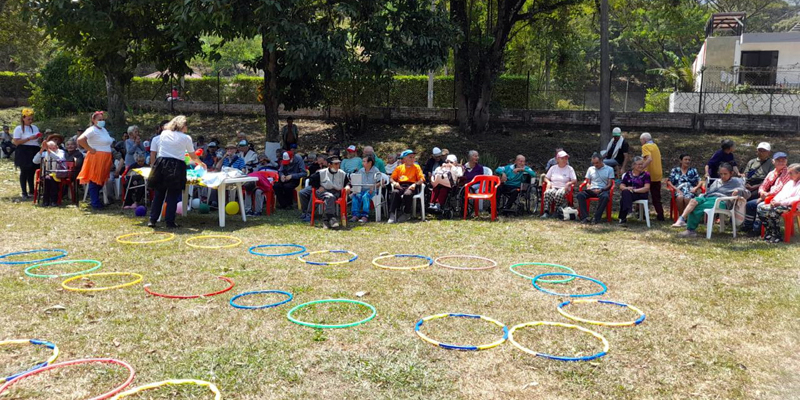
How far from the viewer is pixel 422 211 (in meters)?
10.5

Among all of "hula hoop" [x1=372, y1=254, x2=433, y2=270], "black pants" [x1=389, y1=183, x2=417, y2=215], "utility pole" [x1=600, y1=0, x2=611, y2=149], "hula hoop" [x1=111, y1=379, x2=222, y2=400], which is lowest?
"hula hoop" [x1=111, y1=379, x2=222, y2=400]

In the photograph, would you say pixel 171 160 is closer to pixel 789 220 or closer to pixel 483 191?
pixel 483 191

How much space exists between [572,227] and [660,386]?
19.3ft

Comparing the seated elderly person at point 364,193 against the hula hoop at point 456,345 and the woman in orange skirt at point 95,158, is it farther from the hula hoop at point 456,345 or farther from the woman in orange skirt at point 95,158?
the hula hoop at point 456,345

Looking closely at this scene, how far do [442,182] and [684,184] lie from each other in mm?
Answer: 3868

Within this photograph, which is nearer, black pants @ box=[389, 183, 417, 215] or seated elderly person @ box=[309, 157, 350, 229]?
seated elderly person @ box=[309, 157, 350, 229]

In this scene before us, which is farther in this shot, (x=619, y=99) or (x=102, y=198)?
(x=619, y=99)

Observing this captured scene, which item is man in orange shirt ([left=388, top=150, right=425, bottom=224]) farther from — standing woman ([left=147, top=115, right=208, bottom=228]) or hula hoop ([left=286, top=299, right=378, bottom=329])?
hula hoop ([left=286, top=299, right=378, bottom=329])

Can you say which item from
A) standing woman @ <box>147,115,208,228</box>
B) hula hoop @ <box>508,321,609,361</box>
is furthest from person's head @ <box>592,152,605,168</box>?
standing woman @ <box>147,115,208,228</box>

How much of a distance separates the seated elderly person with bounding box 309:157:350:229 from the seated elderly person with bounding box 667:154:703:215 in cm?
523

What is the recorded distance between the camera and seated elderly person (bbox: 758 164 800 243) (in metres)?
8.36

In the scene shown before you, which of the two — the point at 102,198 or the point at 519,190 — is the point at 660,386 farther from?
the point at 102,198

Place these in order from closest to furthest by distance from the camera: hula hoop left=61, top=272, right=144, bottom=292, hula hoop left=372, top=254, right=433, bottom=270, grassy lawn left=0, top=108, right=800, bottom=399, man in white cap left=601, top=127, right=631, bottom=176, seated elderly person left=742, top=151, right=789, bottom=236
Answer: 1. grassy lawn left=0, top=108, right=800, bottom=399
2. hula hoop left=61, top=272, right=144, bottom=292
3. hula hoop left=372, top=254, right=433, bottom=270
4. seated elderly person left=742, top=151, right=789, bottom=236
5. man in white cap left=601, top=127, right=631, bottom=176

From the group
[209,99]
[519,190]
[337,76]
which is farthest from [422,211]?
[209,99]
